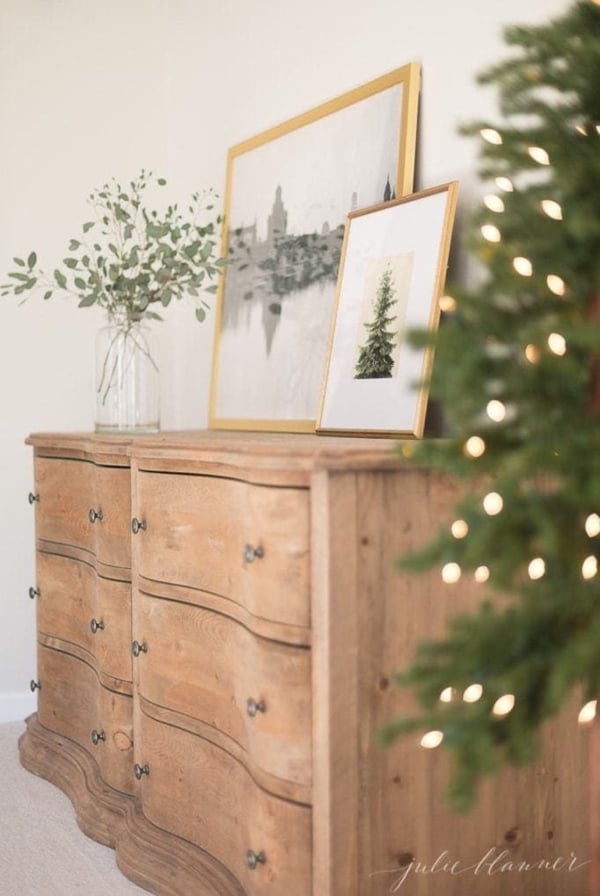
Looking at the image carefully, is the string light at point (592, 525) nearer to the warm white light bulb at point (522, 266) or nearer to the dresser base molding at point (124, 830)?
the warm white light bulb at point (522, 266)

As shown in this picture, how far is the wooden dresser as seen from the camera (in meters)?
1.71

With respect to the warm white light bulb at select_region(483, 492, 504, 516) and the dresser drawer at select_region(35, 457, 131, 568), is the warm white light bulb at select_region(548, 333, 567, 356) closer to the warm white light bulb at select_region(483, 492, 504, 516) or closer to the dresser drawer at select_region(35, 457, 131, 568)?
the warm white light bulb at select_region(483, 492, 504, 516)

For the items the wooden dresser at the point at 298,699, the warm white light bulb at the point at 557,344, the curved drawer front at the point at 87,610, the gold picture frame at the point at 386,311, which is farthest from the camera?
the curved drawer front at the point at 87,610

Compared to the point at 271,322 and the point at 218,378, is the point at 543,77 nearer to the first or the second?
the point at 271,322

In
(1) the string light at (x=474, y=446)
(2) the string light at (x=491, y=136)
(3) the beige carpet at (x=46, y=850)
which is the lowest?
(3) the beige carpet at (x=46, y=850)

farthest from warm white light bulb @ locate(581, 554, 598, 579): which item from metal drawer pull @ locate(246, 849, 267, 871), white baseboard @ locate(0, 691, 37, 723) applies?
white baseboard @ locate(0, 691, 37, 723)

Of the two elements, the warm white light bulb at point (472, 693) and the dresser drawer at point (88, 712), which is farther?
the dresser drawer at point (88, 712)

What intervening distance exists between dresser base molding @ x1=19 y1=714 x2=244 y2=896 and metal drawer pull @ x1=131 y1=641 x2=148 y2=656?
13.6 inches

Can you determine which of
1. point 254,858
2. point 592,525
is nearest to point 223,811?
point 254,858

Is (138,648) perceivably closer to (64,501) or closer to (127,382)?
(64,501)

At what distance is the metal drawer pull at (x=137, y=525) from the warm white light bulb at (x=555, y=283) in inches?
51.8
